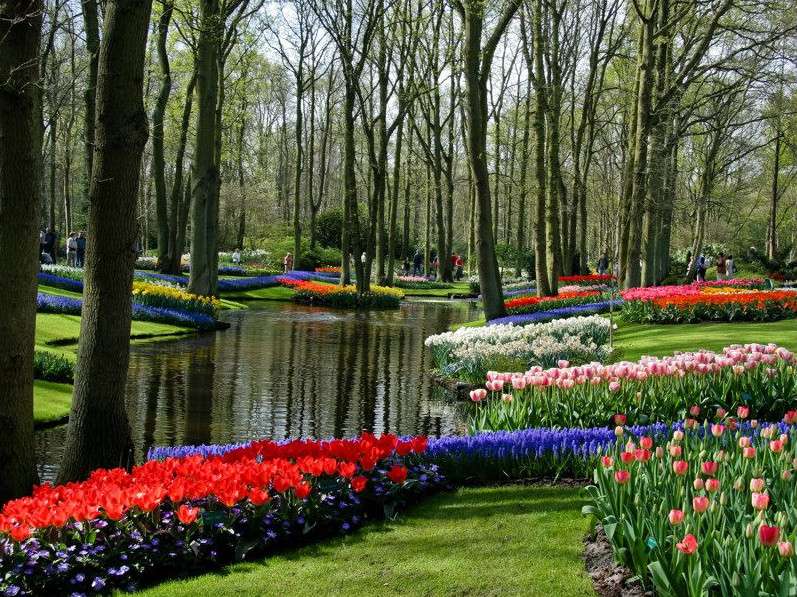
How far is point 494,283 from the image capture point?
59.2 feet

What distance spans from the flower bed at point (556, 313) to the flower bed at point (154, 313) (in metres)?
6.69

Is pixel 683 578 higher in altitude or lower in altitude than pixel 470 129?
lower

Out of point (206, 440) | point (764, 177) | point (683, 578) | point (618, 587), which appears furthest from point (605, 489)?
point (764, 177)

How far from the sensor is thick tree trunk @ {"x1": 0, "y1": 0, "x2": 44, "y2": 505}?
5758mm

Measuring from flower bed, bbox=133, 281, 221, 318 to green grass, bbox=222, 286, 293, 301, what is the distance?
382 inches

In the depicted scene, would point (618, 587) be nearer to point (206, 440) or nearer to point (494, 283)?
point (206, 440)

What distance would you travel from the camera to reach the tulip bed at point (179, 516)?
4.32m

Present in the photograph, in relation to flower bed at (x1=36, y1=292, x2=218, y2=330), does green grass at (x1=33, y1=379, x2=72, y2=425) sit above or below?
below

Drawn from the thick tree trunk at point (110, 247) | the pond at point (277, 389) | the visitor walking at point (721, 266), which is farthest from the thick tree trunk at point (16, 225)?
the visitor walking at point (721, 266)

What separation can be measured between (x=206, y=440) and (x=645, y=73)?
17.2 meters

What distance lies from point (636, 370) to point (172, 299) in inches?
572

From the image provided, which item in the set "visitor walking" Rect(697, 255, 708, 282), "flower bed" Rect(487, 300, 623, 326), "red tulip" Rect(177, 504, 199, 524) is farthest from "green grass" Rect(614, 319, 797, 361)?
"visitor walking" Rect(697, 255, 708, 282)

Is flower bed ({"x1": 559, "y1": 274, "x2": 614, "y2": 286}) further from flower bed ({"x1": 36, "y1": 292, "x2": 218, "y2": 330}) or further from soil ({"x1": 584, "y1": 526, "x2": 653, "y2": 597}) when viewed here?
soil ({"x1": 584, "y1": 526, "x2": 653, "y2": 597})

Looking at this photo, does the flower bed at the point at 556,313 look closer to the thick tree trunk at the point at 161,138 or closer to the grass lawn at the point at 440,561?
the thick tree trunk at the point at 161,138
